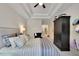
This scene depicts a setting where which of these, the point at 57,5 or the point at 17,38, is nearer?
the point at 57,5

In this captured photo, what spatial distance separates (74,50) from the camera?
1.59m

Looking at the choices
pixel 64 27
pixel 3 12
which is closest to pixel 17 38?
pixel 3 12

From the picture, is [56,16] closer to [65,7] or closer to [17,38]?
[65,7]

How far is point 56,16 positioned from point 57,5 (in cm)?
15

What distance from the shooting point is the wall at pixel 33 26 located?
1693mm

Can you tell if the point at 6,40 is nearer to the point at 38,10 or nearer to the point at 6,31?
the point at 6,31

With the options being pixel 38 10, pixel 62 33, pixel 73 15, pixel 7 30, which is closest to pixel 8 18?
pixel 7 30

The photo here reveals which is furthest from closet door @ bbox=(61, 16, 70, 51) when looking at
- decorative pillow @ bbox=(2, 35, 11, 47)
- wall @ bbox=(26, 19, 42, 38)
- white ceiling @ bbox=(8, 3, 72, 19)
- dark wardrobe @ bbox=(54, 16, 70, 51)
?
decorative pillow @ bbox=(2, 35, 11, 47)

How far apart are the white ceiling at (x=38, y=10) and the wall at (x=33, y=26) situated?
0.06 m

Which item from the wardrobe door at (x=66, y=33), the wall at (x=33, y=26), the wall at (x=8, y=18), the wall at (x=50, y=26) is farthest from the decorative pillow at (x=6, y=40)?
the wardrobe door at (x=66, y=33)

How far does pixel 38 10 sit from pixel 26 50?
532 millimetres

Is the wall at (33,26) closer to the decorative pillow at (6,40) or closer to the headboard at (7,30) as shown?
the headboard at (7,30)

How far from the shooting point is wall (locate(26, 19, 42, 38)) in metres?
1.69

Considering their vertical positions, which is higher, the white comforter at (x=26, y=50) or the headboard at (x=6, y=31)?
the headboard at (x=6, y=31)
